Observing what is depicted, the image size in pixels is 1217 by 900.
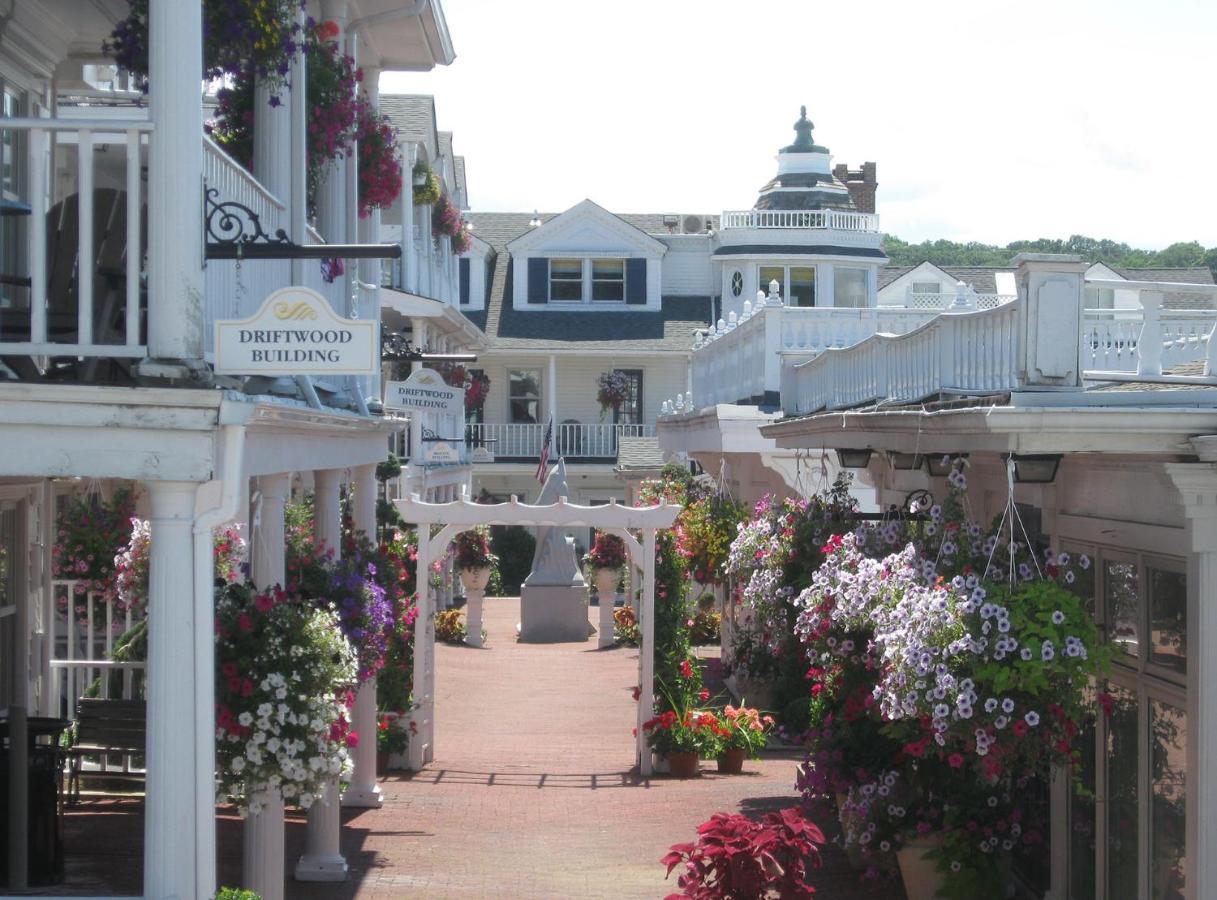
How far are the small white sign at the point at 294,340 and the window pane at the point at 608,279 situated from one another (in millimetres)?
34938

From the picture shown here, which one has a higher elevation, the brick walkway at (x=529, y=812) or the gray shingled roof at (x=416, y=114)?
the gray shingled roof at (x=416, y=114)

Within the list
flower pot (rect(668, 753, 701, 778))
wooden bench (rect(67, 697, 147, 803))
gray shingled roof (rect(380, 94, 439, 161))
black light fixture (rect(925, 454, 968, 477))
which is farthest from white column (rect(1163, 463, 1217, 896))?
gray shingled roof (rect(380, 94, 439, 161))

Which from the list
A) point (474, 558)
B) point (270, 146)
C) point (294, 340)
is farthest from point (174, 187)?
point (474, 558)

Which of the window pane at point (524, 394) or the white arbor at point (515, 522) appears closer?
the white arbor at point (515, 522)

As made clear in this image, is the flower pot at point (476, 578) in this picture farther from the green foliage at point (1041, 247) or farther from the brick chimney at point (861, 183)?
the green foliage at point (1041, 247)

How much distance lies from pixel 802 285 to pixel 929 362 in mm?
29506

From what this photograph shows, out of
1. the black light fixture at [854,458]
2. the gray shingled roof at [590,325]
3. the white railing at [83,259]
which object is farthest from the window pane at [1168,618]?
the gray shingled roof at [590,325]

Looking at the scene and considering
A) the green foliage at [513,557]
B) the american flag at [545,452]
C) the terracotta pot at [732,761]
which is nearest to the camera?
the terracotta pot at [732,761]

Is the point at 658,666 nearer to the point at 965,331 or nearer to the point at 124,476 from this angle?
the point at 965,331

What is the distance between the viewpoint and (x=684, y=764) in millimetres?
15930

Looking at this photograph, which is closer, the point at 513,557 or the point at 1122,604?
the point at 1122,604

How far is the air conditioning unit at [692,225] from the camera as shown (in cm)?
4366

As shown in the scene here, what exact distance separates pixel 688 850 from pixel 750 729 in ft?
28.9

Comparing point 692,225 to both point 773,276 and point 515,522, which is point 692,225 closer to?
point 773,276
